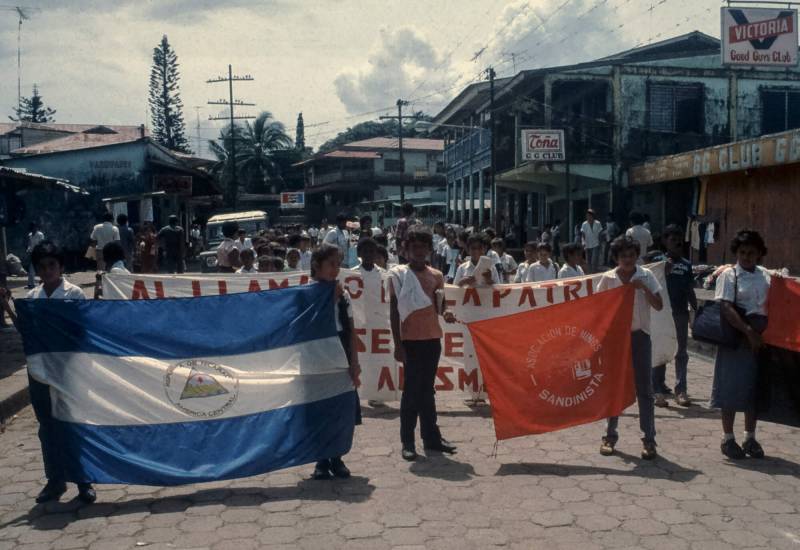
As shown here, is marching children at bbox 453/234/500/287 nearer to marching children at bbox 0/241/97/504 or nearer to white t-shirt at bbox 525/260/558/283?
white t-shirt at bbox 525/260/558/283

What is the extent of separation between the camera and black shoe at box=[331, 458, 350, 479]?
5715 millimetres

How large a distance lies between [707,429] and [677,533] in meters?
2.57

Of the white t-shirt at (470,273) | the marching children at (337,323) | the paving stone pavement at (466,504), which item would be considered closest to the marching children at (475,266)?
the white t-shirt at (470,273)

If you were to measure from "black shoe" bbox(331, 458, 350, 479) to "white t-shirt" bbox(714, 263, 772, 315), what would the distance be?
9.90 feet

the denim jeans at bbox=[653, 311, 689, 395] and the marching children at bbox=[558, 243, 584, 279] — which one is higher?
the marching children at bbox=[558, 243, 584, 279]

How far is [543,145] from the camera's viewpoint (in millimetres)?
25719

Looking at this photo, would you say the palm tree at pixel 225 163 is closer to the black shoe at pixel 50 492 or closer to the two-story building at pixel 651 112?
the two-story building at pixel 651 112

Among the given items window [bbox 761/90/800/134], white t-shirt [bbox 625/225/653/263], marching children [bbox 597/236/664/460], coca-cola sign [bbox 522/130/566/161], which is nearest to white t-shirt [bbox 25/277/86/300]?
marching children [bbox 597/236/664/460]

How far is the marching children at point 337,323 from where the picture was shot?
5.72 meters

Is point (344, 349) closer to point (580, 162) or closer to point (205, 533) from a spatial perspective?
point (205, 533)

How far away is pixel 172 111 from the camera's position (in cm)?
6397

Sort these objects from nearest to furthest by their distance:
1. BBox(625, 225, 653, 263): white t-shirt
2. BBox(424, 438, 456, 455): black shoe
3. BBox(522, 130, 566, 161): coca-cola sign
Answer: BBox(424, 438, 456, 455): black shoe < BBox(625, 225, 653, 263): white t-shirt < BBox(522, 130, 566, 161): coca-cola sign

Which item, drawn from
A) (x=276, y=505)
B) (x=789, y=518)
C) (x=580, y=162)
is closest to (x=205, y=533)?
(x=276, y=505)

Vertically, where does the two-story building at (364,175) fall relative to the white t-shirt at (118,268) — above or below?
above
